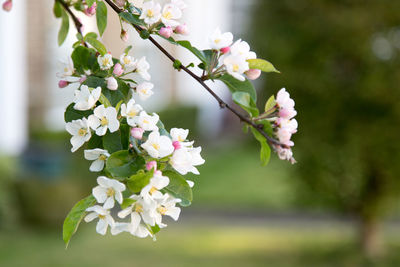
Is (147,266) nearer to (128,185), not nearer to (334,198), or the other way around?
(334,198)

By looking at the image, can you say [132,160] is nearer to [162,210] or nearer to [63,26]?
[162,210]

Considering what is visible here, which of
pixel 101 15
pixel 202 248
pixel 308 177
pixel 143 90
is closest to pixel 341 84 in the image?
pixel 308 177

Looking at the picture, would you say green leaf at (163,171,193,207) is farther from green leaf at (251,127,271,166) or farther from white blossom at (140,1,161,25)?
white blossom at (140,1,161,25)

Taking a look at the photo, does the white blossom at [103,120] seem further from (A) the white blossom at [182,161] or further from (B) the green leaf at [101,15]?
(B) the green leaf at [101,15]

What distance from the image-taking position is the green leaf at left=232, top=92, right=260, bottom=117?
108 centimetres

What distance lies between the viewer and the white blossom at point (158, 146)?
1.06m

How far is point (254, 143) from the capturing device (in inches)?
223

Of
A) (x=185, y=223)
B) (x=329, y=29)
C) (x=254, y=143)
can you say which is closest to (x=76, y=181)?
(x=185, y=223)

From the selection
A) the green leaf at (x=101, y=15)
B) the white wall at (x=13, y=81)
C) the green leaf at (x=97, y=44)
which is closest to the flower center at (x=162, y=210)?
the green leaf at (x=97, y=44)

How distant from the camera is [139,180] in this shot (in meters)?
1.04

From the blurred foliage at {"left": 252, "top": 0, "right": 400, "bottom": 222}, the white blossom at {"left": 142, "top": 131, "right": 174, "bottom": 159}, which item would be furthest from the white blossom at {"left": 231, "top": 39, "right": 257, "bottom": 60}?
the blurred foliage at {"left": 252, "top": 0, "right": 400, "bottom": 222}

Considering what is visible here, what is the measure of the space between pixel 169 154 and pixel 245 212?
→ 704 centimetres

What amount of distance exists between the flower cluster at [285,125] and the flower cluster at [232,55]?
0.25 ft

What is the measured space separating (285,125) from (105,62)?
1.32 ft
